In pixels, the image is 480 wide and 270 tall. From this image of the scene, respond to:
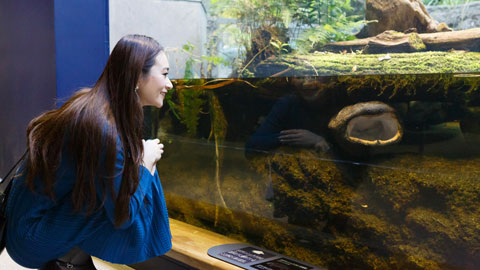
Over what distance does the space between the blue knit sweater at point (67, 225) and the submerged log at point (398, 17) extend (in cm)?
174

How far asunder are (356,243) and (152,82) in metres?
1.37

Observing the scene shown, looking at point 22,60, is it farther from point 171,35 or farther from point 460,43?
point 460,43

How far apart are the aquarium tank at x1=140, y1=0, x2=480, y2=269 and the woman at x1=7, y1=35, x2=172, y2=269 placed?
1033 mm

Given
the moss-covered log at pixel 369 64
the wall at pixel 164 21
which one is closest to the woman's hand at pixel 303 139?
the moss-covered log at pixel 369 64

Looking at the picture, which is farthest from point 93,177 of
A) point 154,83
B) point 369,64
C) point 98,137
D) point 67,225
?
point 369,64

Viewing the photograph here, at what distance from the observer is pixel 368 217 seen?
227cm

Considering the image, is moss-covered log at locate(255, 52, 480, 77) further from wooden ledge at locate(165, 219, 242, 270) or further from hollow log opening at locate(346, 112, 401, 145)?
wooden ledge at locate(165, 219, 242, 270)

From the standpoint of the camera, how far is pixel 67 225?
5.29 feet

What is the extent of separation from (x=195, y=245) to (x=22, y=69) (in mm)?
2746

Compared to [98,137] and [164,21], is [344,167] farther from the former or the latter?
[164,21]

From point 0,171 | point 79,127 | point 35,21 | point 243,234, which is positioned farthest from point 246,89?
point 0,171

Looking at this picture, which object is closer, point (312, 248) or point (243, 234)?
point (312, 248)

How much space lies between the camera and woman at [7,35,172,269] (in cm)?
153

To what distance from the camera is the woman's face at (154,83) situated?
5.75 ft
